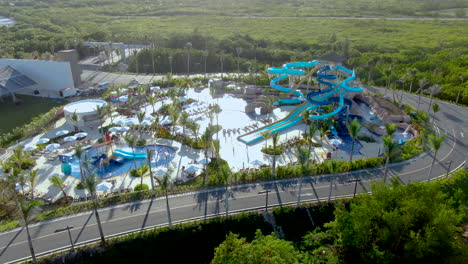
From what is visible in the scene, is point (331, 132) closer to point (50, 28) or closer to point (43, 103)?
point (43, 103)

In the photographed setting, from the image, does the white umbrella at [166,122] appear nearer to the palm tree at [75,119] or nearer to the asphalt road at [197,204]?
the palm tree at [75,119]

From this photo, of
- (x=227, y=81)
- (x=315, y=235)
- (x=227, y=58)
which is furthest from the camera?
(x=227, y=58)

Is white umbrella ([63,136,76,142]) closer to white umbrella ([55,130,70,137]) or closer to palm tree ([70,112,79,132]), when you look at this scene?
white umbrella ([55,130,70,137])

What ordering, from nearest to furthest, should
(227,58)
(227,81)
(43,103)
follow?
(43,103)
(227,81)
(227,58)

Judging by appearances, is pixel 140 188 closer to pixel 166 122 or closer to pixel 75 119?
pixel 166 122

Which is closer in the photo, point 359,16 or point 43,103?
point 43,103

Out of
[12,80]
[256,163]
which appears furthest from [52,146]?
[12,80]

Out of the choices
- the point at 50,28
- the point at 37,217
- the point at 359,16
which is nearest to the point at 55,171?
the point at 37,217

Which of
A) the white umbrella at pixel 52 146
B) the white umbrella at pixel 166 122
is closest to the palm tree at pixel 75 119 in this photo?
the white umbrella at pixel 52 146
